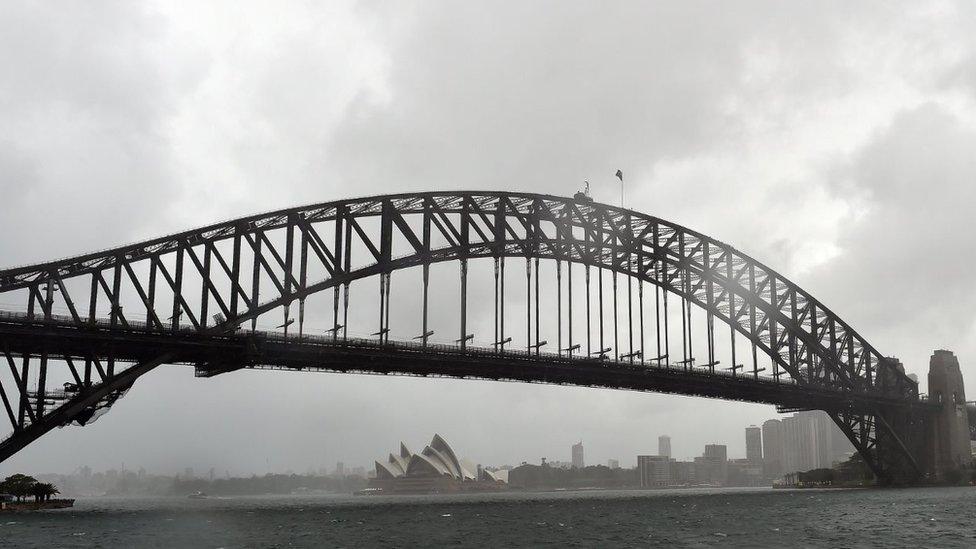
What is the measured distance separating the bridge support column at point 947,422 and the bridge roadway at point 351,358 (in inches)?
1084

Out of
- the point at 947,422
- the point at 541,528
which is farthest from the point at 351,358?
the point at 947,422

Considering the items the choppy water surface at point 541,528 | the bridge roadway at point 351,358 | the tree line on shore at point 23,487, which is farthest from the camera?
the tree line on shore at point 23,487

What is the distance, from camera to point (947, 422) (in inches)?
5709

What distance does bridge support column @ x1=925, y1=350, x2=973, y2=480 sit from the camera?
14462cm

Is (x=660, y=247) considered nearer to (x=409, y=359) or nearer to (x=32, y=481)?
(x=409, y=359)

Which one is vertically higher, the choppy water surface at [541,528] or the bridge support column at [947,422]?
the bridge support column at [947,422]

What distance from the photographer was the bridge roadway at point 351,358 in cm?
7550

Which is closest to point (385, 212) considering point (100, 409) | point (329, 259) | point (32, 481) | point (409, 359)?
point (329, 259)

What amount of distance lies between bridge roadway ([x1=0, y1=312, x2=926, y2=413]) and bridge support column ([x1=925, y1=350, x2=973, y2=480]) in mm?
27541

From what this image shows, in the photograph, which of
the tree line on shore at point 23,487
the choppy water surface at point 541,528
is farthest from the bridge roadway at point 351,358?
the tree line on shore at point 23,487

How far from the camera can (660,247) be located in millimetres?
123125

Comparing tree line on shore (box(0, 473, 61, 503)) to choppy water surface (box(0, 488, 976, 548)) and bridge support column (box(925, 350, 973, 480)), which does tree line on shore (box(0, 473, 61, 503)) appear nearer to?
choppy water surface (box(0, 488, 976, 548))

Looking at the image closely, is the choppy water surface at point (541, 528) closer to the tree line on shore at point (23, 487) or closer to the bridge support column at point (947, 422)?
the tree line on shore at point (23, 487)

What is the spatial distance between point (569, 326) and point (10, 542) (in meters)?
63.1
